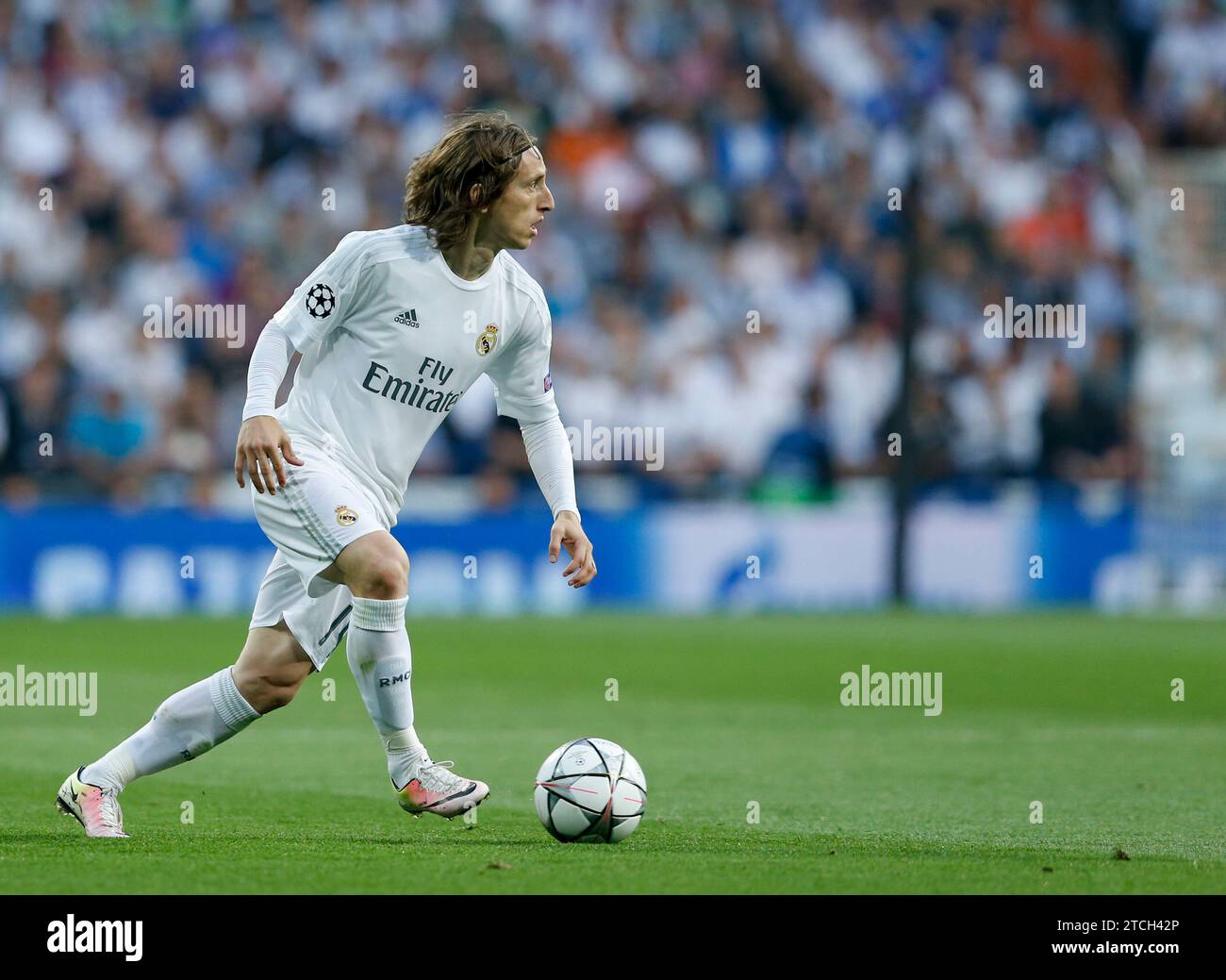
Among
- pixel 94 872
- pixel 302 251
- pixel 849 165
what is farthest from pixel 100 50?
pixel 94 872

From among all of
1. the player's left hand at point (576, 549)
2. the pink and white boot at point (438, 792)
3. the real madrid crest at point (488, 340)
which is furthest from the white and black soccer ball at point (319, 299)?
the pink and white boot at point (438, 792)

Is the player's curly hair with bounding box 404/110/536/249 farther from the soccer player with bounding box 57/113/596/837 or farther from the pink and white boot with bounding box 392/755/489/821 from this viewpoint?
the pink and white boot with bounding box 392/755/489/821

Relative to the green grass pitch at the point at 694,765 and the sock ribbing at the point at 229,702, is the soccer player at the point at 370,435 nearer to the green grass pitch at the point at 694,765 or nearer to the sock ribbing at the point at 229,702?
the sock ribbing at the point at 229,702

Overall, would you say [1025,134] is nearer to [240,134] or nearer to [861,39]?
[861,39]

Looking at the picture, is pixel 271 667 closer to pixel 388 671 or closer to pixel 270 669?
pixel 270 669

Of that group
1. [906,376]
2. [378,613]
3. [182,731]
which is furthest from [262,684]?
[906,376]

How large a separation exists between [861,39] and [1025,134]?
2.10 metres

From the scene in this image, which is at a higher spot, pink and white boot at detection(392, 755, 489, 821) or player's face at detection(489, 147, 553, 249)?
player's face at detection(489, 147, 553, 249)

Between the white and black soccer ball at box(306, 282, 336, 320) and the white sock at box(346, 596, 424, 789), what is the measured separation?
3.02ft

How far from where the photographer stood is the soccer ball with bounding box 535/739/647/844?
625 cm

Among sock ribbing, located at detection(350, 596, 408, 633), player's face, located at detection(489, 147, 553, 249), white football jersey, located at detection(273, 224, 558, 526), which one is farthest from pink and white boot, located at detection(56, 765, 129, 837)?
player's face, located at detection(489, 147, 553, 249)

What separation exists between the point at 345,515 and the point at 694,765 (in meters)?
2.97

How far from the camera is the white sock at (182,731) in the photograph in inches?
254

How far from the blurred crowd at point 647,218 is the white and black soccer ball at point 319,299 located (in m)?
10.9
